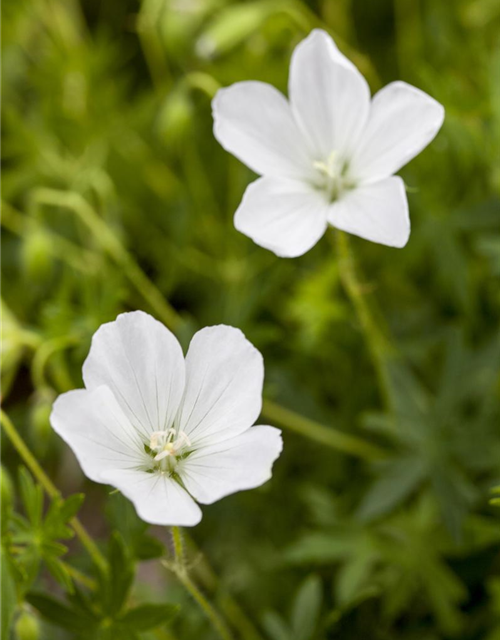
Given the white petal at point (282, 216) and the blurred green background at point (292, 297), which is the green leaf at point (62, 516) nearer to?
the blurred green background at point (292, 297)

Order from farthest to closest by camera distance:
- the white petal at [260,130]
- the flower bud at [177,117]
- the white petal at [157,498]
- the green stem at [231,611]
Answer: the flower bud at [177,117] < the green stem at [231,611] < the white petal at [260,130] < the white petal at [157,498]

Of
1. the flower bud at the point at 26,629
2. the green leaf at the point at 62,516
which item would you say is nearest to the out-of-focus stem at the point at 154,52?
the green leaf at the point at 62,516

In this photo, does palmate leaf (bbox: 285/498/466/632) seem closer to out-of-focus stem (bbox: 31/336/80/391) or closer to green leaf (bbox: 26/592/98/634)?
green leaf (bbox: 26/592/98/634)

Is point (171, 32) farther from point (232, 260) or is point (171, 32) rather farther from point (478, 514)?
point (478, 514)

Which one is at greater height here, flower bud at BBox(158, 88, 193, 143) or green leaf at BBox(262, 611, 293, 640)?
flower bud at BBox(158, 88, 193, 143)

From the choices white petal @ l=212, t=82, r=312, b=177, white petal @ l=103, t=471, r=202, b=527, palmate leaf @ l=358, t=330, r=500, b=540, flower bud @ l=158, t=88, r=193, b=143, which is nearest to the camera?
white petal @ l=103, t=471, r=202, b=527

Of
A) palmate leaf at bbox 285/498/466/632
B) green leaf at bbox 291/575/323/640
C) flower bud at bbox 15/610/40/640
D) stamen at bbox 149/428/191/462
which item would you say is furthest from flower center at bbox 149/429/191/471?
palmate leaf at bbox 285/498/466/632

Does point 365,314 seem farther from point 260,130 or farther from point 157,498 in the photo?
point 157,498

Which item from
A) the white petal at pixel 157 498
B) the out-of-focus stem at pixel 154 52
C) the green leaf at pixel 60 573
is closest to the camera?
the white petal at pixel 157 498
